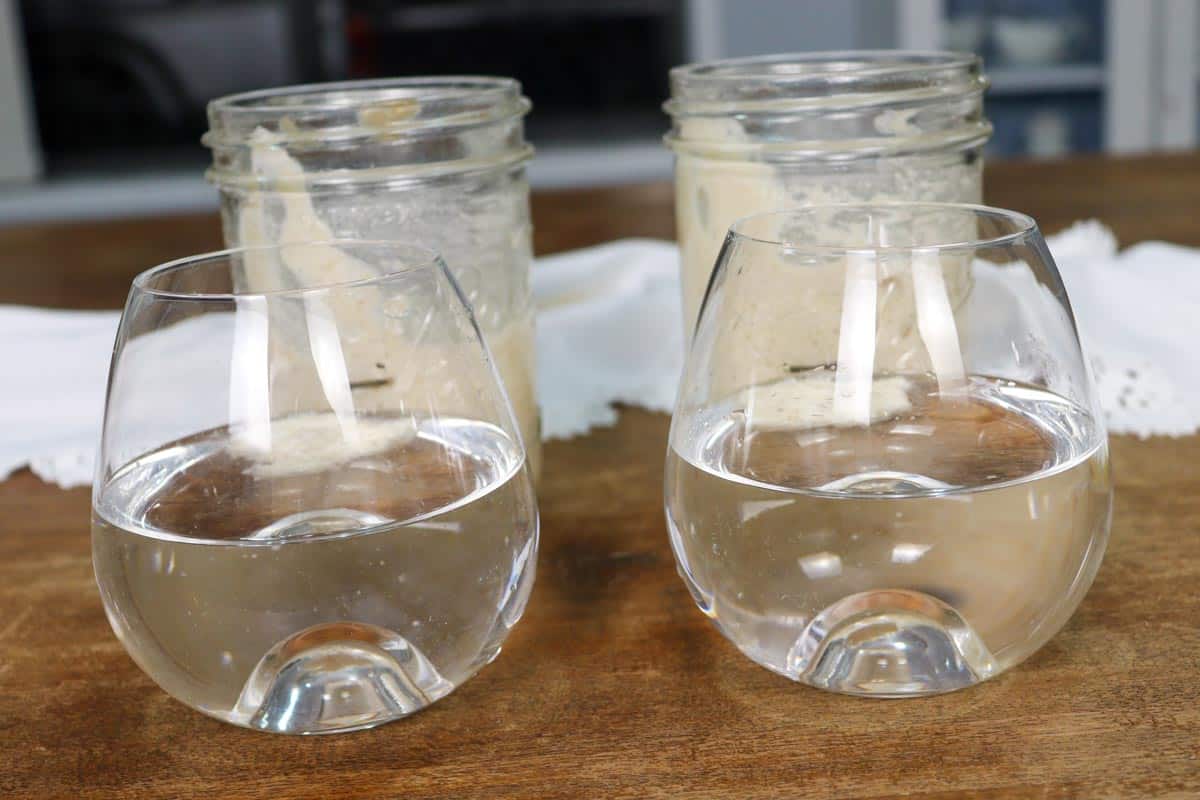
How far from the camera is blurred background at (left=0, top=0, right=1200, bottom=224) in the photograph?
7.98 feet

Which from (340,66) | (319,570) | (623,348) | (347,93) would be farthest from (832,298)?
(340,66)

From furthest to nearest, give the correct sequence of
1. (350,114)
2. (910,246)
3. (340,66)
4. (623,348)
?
(340,66), (623,348), (350,114), (910,246)

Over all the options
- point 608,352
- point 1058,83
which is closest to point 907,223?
point 608,352

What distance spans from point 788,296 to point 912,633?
92 millimetres

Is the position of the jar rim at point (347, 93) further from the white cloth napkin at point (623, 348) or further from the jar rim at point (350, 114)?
the white cloth napkin at point (623, 348)

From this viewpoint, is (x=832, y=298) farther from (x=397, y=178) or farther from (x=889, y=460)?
(x=397, y=178)

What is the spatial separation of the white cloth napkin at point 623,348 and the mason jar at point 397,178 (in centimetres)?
13

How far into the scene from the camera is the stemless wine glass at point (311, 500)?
1.07ft

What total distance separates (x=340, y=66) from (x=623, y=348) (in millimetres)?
2036

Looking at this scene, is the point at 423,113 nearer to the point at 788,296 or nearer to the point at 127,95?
the point at 788,296

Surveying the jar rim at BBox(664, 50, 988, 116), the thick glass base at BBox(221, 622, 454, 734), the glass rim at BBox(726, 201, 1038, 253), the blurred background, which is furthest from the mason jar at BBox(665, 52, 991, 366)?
the blurred background

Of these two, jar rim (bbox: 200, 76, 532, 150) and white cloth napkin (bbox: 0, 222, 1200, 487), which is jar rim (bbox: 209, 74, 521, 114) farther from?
white cloth napkin (bbox: 0, 222, 1200, 487)

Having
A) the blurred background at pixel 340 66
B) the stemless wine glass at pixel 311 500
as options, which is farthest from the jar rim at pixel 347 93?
the blurred background at pixel 340 66

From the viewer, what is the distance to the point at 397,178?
0.48 meters
